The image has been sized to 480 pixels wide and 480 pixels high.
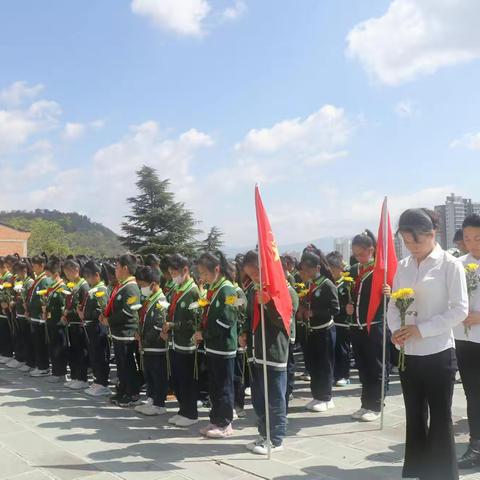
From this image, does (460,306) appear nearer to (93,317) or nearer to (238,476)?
(238,476)

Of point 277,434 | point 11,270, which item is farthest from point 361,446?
point 11,270

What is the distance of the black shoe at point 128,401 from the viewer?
676cm

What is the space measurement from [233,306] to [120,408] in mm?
2298

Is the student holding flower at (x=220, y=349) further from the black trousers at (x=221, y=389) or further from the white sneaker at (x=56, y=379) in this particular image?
the white sneaker at (x=56, y=379)

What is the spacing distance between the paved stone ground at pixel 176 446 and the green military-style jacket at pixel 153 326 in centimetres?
81

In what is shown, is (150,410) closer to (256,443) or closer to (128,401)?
(128,401)

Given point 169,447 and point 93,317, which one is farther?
point 93,317

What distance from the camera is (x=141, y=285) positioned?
675cm

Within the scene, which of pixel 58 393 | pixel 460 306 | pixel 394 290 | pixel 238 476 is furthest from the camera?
pixel 58 393

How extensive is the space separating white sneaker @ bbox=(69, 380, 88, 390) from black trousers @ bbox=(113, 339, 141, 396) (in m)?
1.28

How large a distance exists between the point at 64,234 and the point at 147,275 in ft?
279

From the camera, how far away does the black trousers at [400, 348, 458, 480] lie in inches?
143

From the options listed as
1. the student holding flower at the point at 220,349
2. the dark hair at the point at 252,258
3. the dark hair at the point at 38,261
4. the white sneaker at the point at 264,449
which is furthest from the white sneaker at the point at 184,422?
the dark hair at the point at 38,261

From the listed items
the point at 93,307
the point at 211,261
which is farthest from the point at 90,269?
the point at 211,261
